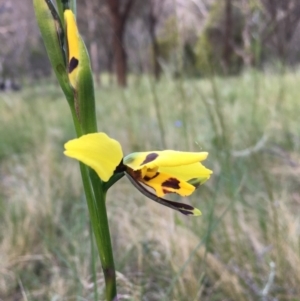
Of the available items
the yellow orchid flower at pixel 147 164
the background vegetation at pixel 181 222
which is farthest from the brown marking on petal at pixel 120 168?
the background vegetation at pixel 181 222

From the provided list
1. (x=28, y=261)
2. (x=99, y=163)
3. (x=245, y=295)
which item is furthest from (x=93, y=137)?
(x=28, y=261)

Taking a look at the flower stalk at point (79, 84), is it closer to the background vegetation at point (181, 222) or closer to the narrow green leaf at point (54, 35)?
the narrow green leaf at point (54, 35)

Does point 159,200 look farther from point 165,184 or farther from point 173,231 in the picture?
point 173,231

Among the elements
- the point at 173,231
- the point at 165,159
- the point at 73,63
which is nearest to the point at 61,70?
the point at 73,63

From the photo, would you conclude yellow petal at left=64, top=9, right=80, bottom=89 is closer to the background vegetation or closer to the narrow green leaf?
the narrow green leaf

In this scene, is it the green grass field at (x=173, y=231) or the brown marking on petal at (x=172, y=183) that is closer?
the brown marking on petal at (x=172, y=183)

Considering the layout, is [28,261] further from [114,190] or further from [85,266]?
[114,190]
